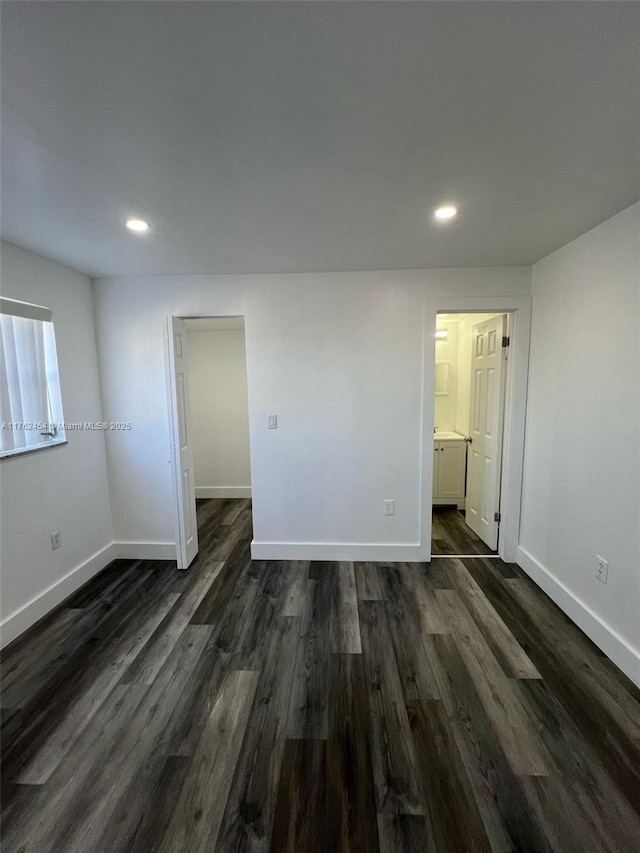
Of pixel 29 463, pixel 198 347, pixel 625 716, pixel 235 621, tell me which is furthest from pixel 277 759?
pixel 198 347

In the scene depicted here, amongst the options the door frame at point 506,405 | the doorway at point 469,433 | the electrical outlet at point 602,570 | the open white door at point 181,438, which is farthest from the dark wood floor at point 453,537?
the open white door at point 181,438

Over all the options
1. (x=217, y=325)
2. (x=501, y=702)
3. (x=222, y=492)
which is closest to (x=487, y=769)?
(x=501, y=702)

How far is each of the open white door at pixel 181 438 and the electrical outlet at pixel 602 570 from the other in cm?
287

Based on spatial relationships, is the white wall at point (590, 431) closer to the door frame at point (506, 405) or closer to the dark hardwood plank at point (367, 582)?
the door frame at point (506, 405)

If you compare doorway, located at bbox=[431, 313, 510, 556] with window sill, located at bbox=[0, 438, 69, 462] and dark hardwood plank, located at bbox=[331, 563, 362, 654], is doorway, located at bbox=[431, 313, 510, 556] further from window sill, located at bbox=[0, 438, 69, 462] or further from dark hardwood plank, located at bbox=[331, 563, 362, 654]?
window sill, located at bbox=[0, 438, 69, 462]

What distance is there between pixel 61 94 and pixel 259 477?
2.42 meters

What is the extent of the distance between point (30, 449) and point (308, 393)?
6.38ft

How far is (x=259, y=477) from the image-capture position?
2936mm

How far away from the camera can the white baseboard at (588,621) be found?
5.77 feet

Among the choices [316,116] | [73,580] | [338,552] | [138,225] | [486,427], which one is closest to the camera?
[316,116]

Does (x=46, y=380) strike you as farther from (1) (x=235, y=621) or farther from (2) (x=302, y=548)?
(2) (x=302, y=548)

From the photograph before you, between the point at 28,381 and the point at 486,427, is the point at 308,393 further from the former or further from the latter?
the point at 28,381

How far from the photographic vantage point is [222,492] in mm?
4840

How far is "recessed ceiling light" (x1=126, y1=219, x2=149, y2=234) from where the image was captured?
71.7 inches
